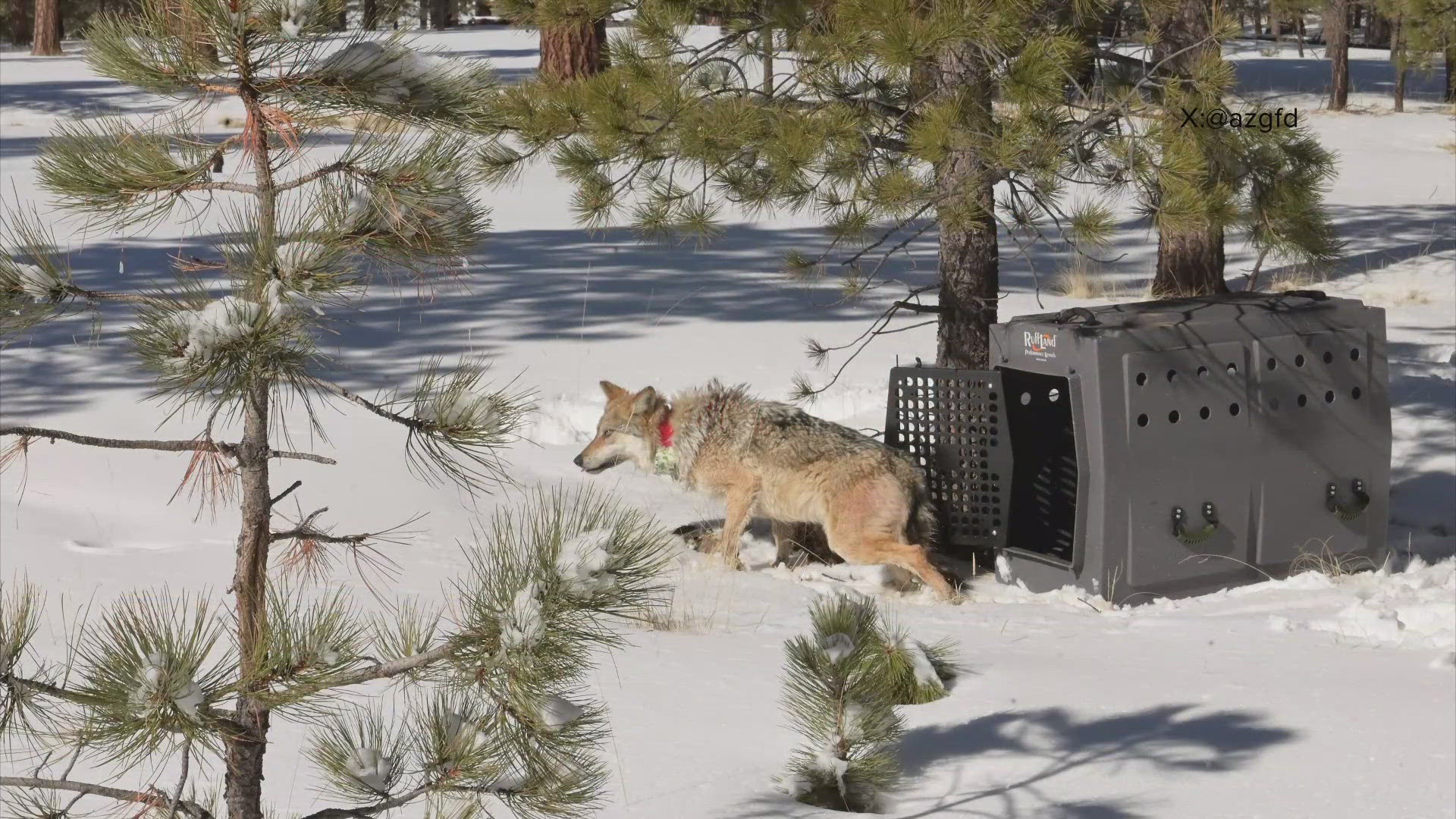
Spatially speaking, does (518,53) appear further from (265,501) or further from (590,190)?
(265,501)

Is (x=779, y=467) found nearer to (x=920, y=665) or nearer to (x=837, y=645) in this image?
(x=920, y=665)

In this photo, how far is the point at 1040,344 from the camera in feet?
21.4

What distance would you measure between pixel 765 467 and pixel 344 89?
4302 millimetres

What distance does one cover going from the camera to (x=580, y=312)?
12117mm

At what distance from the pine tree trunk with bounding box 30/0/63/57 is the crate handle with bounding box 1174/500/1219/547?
3830 cm

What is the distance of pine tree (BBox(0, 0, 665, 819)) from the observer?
2.56 meters

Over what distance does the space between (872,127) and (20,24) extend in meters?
48.7

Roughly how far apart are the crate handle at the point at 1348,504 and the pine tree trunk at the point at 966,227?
180cm

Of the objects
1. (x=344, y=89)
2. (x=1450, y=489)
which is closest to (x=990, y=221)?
(x=1450, y=489)

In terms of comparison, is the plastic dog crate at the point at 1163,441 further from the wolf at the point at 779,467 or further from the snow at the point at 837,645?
the snow at the point at 837,645

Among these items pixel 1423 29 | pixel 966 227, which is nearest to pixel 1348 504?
pixel 966 227

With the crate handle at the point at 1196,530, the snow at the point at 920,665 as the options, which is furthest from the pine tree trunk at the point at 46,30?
the snow at the point at 920,665

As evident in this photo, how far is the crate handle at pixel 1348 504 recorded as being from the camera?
23.0ft

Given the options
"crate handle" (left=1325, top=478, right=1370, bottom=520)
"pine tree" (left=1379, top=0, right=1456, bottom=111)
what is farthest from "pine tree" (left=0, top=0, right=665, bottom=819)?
"pine tree" (left=1379, top=0, right=1456, bottom=111)
